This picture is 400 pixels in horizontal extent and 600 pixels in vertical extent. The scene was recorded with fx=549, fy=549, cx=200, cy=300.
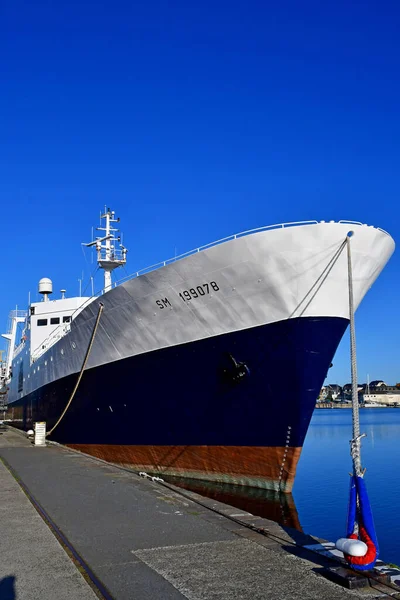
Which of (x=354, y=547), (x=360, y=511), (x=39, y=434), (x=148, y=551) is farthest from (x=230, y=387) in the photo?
(x=39, y=434)

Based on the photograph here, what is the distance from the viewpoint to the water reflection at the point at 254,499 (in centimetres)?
1080

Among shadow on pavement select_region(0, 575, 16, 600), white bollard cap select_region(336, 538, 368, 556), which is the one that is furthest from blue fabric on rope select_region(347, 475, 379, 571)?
shadow on pavement select_region(0, 575, 16, 600)

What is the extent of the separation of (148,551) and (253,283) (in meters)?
6.56

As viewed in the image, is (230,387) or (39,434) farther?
(39,434)

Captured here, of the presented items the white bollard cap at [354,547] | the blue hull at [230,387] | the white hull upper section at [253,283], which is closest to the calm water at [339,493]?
the blue hull at [230,387]

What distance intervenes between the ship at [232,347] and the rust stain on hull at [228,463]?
0.03 metres

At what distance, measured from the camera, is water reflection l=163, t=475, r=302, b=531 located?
35.4 feet

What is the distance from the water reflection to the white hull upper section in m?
3.32

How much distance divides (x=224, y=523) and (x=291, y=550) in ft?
4.33

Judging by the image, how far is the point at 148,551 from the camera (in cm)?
563

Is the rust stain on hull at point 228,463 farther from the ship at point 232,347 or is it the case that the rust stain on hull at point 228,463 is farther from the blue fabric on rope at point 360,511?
the blue fabric on rope at point 360,511

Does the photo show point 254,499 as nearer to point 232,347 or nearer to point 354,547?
point 232,347

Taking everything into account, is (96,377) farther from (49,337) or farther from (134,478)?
(49,337)

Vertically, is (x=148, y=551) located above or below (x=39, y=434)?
below
